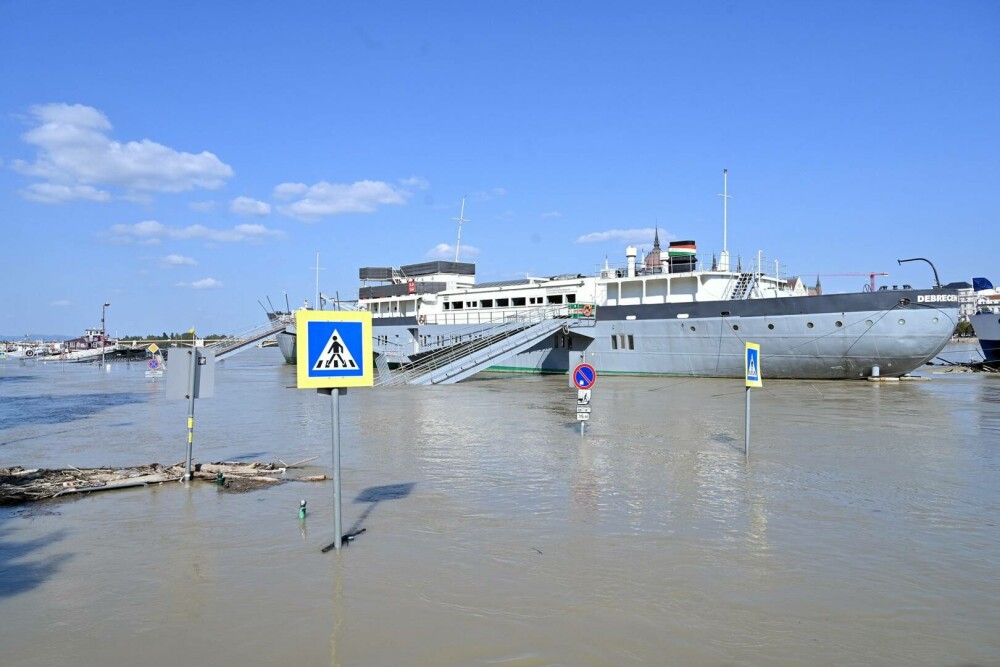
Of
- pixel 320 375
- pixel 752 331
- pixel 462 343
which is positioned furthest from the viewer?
pixel 462 343

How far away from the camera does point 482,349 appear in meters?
31.3

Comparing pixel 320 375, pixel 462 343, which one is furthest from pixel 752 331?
pixel 320 375

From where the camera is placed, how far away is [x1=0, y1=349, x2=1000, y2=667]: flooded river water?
4.59 meters

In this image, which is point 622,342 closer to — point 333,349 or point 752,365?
point 752,365

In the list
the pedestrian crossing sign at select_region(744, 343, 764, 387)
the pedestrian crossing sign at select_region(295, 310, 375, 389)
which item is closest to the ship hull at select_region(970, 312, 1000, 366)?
the pedestrian crossing sign at select_region(744, 343, 764, 387)

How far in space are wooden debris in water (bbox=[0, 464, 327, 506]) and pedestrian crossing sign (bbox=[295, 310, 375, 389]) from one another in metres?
3.58

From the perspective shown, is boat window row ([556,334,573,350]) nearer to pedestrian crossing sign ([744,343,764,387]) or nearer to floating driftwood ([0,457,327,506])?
pedestrian crossing sign ([744,343,764,387])

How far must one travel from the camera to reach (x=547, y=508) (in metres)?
8.18

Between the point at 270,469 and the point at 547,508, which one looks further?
the point at 270,469

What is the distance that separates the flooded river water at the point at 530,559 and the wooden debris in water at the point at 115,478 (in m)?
0.28

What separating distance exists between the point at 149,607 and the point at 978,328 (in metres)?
48.6

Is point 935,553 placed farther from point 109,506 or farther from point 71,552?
point 109,506

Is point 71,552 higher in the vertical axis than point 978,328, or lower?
lower

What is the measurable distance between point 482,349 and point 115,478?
22.5 meters
